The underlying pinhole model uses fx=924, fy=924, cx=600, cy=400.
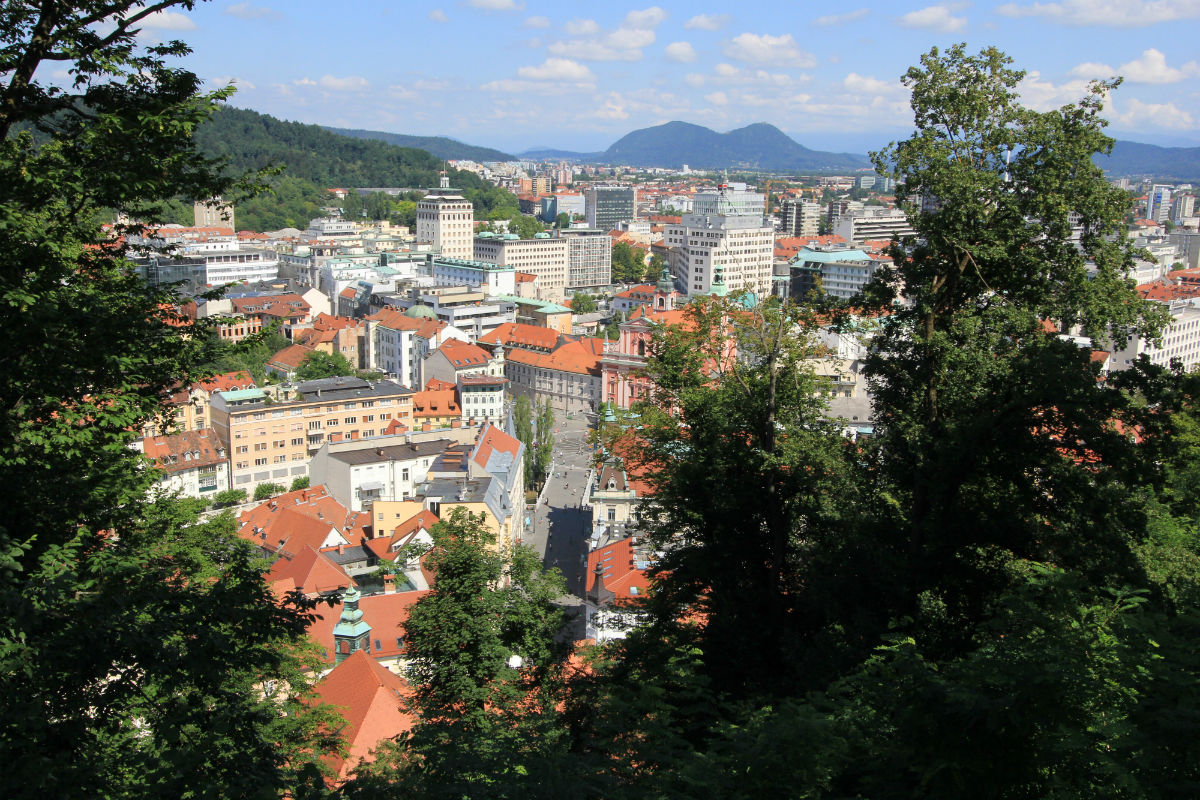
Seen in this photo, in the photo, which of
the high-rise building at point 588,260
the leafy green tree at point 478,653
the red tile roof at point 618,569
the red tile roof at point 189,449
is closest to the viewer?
the leafy green tree at point 478,653

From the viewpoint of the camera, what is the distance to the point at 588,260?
330 ft

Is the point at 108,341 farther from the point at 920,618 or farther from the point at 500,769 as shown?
the point at 920,618

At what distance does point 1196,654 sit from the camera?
18.2ft

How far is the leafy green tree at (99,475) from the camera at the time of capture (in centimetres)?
516

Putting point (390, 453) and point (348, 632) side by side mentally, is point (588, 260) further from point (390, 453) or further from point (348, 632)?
point (348, 632)

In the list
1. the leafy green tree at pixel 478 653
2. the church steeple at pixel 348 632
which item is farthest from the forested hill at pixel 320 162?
the leafy green tree at pixel 478 653

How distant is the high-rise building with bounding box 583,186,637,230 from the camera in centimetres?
14738

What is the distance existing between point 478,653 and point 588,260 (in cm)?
9175

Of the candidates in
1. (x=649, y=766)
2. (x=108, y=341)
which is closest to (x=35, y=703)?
(x=108, y=341)

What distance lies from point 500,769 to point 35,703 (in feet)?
9.11

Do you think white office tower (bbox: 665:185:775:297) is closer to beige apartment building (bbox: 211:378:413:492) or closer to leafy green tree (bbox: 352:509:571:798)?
beige apartment building (bbox: 211:378:413:492)

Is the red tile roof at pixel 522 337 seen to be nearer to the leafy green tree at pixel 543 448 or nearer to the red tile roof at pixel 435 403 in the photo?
the red tile roof at pixel 435 403

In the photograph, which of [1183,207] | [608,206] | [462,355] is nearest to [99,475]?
[462,355]

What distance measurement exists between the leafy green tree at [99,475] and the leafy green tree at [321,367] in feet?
142
